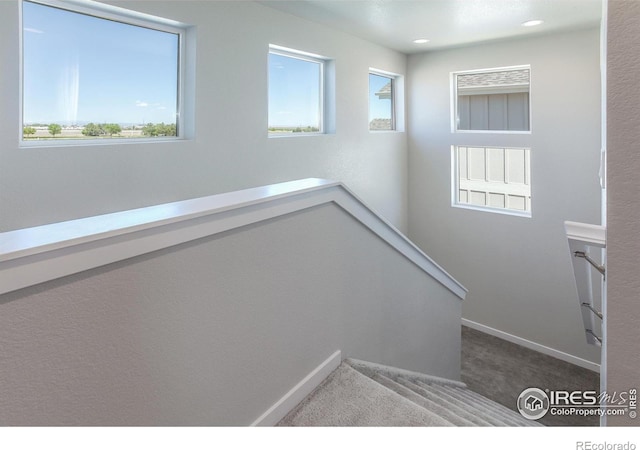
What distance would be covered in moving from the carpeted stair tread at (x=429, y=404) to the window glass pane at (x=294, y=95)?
254 centimetres

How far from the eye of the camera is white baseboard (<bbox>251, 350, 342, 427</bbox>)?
163 centimetres

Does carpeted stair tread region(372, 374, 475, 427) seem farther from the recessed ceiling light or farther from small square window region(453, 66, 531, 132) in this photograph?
small square window region(453, 66, 531, 132)

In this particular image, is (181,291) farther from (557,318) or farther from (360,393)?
(557,318)

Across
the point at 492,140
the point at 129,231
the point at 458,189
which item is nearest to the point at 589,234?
the point at 129,231

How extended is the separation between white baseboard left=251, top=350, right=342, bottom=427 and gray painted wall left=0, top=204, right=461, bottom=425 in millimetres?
31

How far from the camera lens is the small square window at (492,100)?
207 inches

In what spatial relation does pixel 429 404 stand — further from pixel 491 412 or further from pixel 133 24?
pixel 133 24

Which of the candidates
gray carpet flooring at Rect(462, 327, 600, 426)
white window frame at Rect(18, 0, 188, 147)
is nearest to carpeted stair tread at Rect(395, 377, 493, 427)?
white window frame at Rect(18, 0, 188, 147)

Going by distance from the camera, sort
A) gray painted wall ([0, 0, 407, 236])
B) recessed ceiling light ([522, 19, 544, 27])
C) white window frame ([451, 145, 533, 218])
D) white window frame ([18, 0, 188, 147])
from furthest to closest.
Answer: white window frame ([451, 145, 533, 218]) → recessed ceiling light ([522, 19, 544, 27]) → white window frame ([18, 0, 188, 147]) → gray painted wall ([0, 0, 407, 236])

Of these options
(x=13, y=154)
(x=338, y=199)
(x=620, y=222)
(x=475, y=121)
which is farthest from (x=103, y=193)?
(x=475, y=121)

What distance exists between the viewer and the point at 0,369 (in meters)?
0.91

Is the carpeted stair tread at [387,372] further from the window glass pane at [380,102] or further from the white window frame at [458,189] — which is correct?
the window glass pane at [380,102]

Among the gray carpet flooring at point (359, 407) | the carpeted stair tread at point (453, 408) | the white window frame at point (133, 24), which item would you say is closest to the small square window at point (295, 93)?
the white window frame at point (133, 24)

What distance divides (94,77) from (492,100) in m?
4.49
